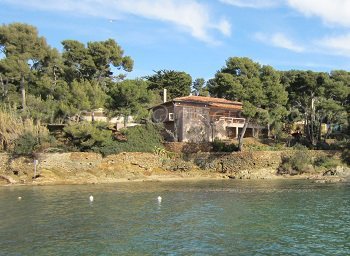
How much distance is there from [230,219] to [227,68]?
53.8 m

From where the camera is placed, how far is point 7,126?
47188 millimetres

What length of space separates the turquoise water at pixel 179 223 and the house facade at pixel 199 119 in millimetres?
23898

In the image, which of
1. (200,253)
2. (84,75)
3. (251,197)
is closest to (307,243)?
(200,253)

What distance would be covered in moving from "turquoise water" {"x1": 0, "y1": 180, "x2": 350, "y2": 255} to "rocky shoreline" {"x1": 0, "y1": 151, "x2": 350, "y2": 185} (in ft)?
32.9

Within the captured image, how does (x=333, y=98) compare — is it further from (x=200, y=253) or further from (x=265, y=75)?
(x=200, y=253)

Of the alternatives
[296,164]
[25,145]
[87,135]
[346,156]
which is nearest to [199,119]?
[296,164]

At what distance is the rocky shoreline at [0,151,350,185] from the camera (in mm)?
44188

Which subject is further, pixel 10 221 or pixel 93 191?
pixel 93 191

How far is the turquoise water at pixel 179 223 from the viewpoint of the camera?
1605cm

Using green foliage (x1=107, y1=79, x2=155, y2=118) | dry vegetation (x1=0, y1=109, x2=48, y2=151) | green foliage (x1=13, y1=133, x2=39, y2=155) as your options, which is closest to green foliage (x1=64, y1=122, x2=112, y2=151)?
dry vegetation (x1=0, y1=109, x2=48, y2=151)

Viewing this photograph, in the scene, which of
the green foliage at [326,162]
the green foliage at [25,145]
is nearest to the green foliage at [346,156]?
the green foliage at [326,162]

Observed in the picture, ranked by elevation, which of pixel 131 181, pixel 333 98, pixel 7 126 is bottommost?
pixel 131 181

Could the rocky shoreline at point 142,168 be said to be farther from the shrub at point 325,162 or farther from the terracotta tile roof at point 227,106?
the terracotta tile roof at point 227,106

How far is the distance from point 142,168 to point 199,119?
1443cm
